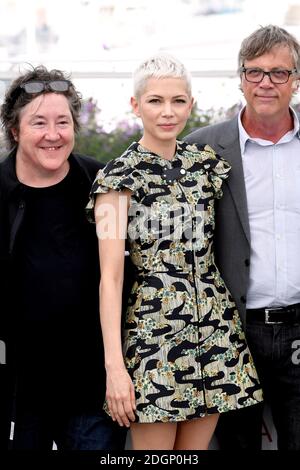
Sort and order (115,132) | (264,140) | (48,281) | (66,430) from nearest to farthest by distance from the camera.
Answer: (48,281), (66,430), (264,140), (115,132)

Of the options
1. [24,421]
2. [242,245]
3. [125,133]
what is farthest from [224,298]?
[125,133]

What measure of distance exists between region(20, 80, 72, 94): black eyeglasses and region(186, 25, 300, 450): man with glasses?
27.5 inches

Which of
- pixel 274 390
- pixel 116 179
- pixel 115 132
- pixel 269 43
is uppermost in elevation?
pixel 115 132

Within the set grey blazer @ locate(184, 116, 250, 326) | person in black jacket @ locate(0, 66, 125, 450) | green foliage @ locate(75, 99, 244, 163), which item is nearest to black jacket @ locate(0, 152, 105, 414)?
person in black jacket @ locate(0, 66, 125, 450)

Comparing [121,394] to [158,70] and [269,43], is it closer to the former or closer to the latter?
[158,70]

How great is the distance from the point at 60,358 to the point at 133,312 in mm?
321

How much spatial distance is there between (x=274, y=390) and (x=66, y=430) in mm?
867

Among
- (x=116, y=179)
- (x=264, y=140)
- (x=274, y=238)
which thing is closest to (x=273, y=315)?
(x=274, y=238)

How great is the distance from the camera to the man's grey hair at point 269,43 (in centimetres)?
364

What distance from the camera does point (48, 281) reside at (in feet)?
10.9

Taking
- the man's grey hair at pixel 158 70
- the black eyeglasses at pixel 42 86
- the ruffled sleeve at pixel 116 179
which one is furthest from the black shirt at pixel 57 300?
the man's grey hair at pixel 158 70

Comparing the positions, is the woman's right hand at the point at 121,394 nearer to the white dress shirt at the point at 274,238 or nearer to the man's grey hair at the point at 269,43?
the white dress shirt at the point at 274,238

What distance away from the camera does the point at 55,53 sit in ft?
28.4
